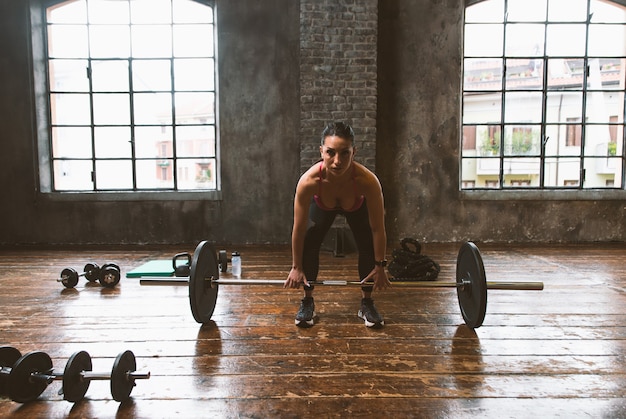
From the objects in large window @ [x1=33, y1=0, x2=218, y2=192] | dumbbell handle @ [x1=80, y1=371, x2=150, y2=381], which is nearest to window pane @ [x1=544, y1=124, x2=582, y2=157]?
large window @ [x1=33, y1=0, x2=218, y2=192]

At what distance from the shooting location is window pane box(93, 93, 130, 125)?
5.32 m

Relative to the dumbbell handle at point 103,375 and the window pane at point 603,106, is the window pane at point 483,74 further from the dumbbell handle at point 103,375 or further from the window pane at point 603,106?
the dumbbell handle at point 103,375

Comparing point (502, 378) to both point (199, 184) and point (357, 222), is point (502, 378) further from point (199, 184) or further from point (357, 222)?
point (199, 184)

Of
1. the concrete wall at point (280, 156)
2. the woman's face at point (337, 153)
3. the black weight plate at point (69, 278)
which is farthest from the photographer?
the concrete wall at point (280, 156)

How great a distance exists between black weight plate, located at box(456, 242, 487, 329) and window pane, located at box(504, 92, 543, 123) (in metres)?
3.45

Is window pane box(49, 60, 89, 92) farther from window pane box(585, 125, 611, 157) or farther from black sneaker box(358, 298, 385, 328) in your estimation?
window pane box(585, 125, 611, 157)

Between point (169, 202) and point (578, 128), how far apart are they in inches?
181

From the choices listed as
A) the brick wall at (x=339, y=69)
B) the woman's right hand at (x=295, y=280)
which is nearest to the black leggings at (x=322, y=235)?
the woman's right hand at (x=295, y=280)

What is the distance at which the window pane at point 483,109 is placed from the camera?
535cm

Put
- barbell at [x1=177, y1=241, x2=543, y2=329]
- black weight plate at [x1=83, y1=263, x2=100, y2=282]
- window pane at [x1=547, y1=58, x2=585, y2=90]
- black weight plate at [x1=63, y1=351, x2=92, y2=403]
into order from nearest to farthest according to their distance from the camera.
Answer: black weight plate at [x1=63, y1=351, x2=92, y2=403], barbell at [x1=177, y1=241, x2=543, y2=329], black weight plate at [x1=83, y1=263, x2=100, y2=282], window pane at [x1=547, y1=58, x2=585, y2=90]

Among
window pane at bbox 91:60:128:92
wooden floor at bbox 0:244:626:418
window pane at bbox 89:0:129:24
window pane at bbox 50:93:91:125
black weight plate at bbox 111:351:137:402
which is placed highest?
window pane at bbox 89:0:129:24

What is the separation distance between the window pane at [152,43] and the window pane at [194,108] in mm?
501

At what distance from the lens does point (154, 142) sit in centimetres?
538

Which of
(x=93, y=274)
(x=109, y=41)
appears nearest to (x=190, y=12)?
(x=109, y=41)
